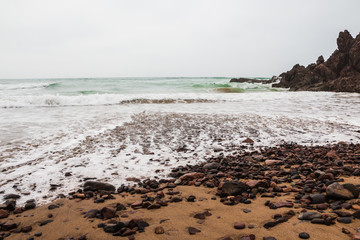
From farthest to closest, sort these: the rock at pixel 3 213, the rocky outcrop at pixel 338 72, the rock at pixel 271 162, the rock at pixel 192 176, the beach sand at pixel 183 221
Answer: the rocky outcrop at pixel 338 72 < the rock at pixel 271 162 < the rock at pixel 192 176 < the rock at pixel 3 213 < the beach sand at pixel 183 221

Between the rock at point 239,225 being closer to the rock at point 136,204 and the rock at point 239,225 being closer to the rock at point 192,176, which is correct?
the rock at point 136,204

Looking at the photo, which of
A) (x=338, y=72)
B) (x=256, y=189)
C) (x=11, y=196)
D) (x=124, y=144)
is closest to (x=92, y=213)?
(x=11, y=196)

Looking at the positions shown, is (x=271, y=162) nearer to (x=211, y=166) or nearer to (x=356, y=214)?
(x=211, y=166)

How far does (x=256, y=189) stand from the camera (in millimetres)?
2803

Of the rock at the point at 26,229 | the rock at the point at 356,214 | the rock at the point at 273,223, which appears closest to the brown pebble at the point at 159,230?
the rock at the point at 273,223

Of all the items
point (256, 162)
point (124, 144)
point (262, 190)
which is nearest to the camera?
point (262, 190)

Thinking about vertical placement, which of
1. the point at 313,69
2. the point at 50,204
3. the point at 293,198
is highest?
the point at 313,69

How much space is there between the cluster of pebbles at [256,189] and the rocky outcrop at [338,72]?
74.9 feet

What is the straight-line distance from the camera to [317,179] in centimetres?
300

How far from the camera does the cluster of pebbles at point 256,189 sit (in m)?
2.02

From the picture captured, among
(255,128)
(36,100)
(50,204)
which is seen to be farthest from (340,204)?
(36,100)

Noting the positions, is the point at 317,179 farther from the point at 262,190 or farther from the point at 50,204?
the point at 50,204

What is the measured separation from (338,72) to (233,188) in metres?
30.2

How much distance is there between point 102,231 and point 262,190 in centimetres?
189
